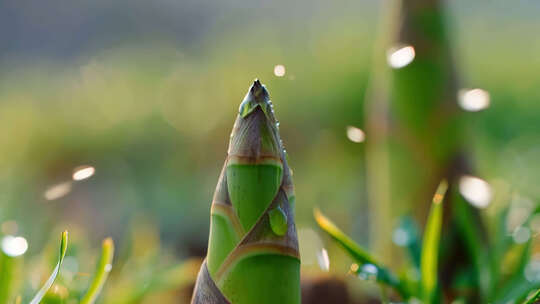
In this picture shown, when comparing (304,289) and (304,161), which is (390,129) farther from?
(304,161)

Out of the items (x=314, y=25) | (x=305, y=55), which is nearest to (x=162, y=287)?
(x=305, y=55)

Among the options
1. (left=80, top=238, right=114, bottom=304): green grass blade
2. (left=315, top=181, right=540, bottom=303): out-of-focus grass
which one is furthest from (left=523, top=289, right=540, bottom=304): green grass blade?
(left=80, top=238, right=114, bottom=304): green grass blade

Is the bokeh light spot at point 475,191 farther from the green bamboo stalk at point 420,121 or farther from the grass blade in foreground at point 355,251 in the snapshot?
the grass blade in foreground at point 355,251

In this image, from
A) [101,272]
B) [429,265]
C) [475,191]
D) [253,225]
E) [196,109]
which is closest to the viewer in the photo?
[253,225]

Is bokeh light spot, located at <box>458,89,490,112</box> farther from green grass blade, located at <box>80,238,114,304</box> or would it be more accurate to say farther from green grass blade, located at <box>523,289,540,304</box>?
green grass blade, located at <box>80,238,114,304</box>

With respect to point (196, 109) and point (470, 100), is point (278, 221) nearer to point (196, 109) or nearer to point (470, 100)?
point (470, 100)

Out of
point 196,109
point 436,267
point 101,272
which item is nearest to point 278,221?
point 101,272

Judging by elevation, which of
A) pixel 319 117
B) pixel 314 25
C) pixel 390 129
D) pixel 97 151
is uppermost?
pixel 314 25
